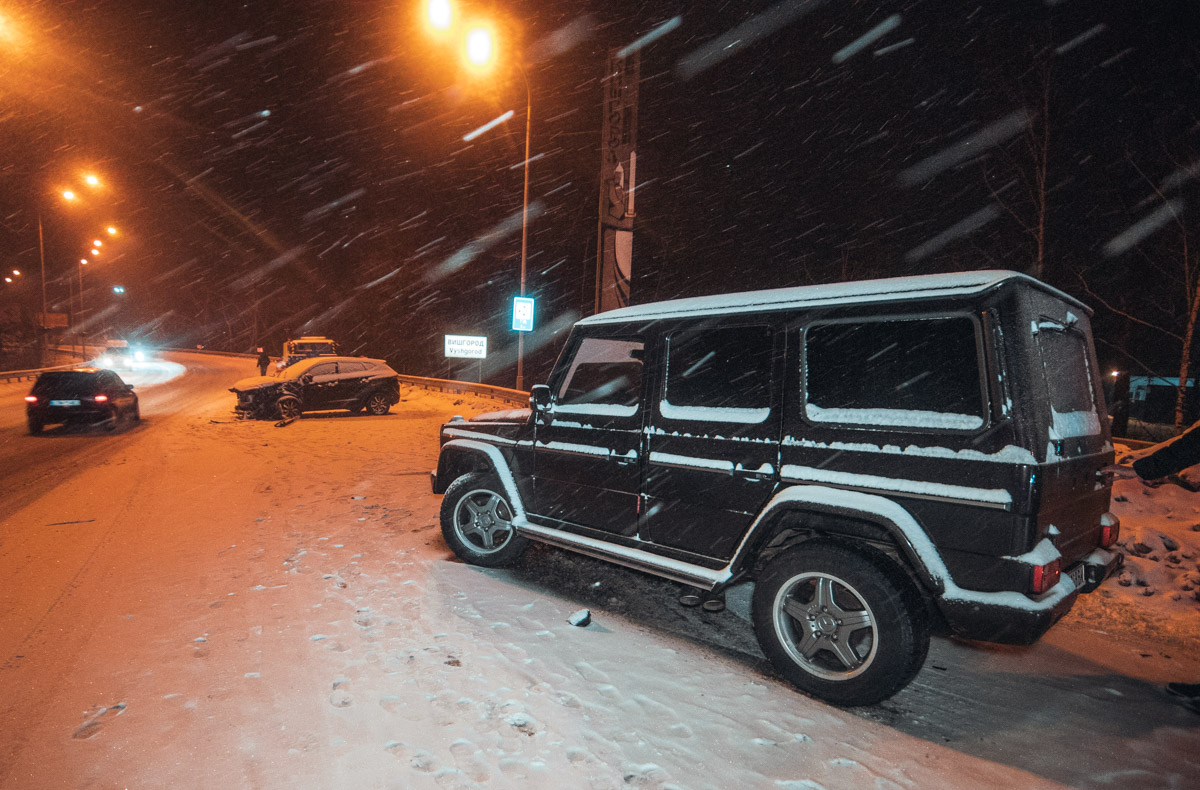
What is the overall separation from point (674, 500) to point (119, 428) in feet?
46.8

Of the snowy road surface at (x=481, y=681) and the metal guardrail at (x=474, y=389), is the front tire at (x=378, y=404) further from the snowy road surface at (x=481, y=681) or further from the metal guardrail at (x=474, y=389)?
the snowy road surface at (x=481, y=681)

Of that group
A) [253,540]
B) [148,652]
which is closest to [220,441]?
[253,540]

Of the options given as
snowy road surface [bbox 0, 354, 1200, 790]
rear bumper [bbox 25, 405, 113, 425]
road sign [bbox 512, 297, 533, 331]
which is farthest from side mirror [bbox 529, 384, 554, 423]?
road sign [bbox 512, 297, 533, 331]

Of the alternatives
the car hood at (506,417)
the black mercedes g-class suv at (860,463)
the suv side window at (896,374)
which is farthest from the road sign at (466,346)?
the suv side window at (896,374)

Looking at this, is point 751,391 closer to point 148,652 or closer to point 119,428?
point 148,652

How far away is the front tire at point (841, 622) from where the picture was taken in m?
2.97

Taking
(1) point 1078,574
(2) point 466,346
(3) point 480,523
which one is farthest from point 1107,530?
(2) point 466,346

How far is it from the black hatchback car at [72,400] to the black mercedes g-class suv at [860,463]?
12737 millimetres

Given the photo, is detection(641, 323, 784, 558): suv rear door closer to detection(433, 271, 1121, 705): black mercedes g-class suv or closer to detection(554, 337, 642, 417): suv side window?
detection(433, 271, 1121, 705): black mercedes g-class suv

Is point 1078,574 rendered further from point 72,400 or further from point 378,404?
point 378,404

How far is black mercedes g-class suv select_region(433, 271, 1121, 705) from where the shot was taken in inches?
108

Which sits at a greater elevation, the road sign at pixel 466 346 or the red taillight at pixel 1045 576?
the road sign at pixel 466 346

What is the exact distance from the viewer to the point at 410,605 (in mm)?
4309

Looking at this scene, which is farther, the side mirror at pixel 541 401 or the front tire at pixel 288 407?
the front tire at pixel 288 407
